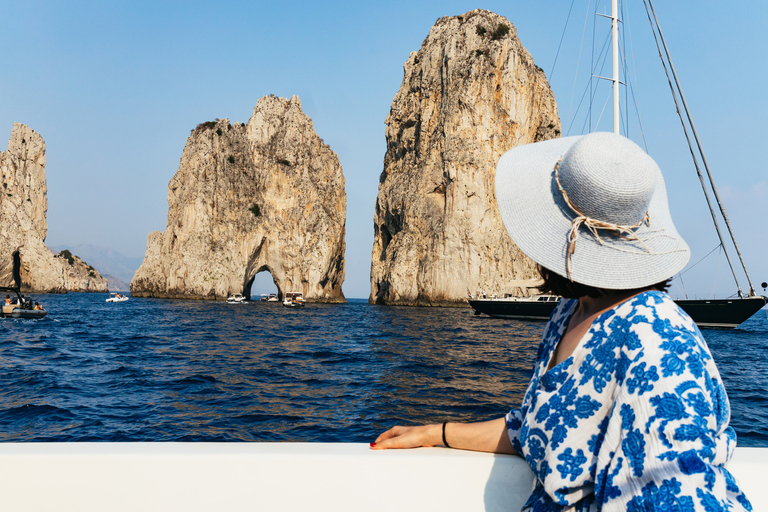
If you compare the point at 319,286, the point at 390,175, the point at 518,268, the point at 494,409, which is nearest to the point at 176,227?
the point at 319,286

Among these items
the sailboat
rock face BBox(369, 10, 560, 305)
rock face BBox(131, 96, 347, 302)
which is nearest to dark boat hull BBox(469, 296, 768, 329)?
the sailboat

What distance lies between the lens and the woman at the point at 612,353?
877 millimetres

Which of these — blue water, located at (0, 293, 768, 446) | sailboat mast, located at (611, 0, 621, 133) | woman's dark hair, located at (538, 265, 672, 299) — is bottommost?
blue water, located at (0, 293, 768, 446)

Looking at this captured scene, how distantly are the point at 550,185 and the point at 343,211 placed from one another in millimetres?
67028

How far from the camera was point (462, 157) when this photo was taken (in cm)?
4622

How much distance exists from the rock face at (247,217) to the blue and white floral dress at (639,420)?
5972 cm

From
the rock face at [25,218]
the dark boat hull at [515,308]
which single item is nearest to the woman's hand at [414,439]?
the dark boat hull at [515,308]

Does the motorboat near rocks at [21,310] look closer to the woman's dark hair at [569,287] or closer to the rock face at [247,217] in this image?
the woman's dark hair at [569,287]

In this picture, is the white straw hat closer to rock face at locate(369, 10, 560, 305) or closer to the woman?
the woman

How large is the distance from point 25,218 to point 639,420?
8376 centimetres

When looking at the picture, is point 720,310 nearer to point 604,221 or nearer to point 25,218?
point 604,221

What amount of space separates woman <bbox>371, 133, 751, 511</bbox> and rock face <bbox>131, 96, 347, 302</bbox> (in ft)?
196

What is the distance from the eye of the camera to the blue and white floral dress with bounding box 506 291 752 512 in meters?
0.86

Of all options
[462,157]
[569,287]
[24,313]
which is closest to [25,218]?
[24,313]
